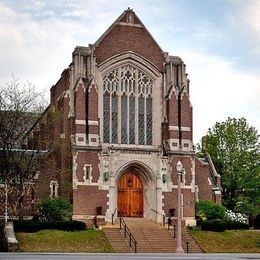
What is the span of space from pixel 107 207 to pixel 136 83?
9.29 m

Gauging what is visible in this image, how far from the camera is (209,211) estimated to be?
54500mm

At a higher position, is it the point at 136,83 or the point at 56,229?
the point at 136,83

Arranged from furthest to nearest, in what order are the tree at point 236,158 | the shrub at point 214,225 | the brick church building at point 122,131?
the tree at point 236,158 → the brick church building at point 122,131 → the shrub at point 214,225

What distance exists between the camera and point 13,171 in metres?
50.1

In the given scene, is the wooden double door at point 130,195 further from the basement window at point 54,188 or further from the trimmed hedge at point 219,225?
the trimmed hedge at point 219,225

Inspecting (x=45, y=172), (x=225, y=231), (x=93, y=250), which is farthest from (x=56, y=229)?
(x=225, y=231)

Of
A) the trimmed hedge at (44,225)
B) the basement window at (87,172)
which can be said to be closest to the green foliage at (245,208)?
the basement window at (87,172)

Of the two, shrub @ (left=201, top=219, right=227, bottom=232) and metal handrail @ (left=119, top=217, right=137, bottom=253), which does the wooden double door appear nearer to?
metal handrail @ (left=119, top=217, right=137, bottom=253)

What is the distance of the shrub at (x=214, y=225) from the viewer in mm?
50125

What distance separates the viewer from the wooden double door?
53.1 metres

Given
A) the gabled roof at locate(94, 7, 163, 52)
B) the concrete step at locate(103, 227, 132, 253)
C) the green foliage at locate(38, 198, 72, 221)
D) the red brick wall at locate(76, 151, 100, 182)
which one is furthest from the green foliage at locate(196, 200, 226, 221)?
the gabled roof at locate(94, 7, 163, 52)

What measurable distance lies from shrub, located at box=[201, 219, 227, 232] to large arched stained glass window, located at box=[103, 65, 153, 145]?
7437 mm

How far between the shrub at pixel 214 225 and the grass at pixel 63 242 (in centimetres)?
782

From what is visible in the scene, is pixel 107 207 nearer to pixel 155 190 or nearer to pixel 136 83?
pixel 155 190
